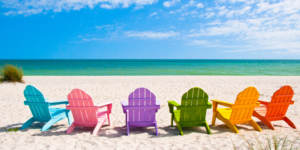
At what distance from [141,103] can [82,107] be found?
1238 mm

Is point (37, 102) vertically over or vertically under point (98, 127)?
over

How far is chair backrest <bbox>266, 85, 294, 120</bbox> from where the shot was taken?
434 cm

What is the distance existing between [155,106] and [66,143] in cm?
183

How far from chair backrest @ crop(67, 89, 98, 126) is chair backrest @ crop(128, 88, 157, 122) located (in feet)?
2.59

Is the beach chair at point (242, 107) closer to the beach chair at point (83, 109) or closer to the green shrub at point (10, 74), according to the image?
the beach chair at point (83, 109)

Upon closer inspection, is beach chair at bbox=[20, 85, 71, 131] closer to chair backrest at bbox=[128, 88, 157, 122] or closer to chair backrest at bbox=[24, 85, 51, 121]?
chair backrest at bbox=[24, 85, 51, 121]

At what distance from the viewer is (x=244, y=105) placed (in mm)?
4086

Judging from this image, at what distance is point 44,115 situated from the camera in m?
4.31

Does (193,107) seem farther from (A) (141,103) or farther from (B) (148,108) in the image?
(A) (141,103)

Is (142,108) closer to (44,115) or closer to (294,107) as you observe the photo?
(44,115)

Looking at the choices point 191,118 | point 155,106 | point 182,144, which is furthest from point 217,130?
point 155,106

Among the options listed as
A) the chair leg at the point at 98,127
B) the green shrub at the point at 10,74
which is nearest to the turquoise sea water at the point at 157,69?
the green shrub at the point at 10,74

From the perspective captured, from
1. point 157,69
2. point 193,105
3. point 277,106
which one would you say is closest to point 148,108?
point 193,105

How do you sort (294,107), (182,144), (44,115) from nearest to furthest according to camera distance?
(182,144) < (44,115) < (294,107)
